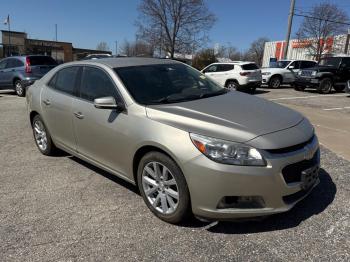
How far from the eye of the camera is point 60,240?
3.23 m

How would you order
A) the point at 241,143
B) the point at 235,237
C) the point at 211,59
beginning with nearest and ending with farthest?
the point at 241,143 → the point at 235,237 → the point at 211,59

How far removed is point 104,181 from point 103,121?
3.21 ft

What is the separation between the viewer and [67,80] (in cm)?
495

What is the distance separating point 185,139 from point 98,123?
1.38 metres

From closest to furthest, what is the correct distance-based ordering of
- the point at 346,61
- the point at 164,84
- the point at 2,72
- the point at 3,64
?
1. the point at 164,84
2. the point at 2,72
3. the point at 3,64
4. the point at 346,61

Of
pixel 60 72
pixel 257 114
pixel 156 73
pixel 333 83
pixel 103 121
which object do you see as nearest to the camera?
pixel 257 114

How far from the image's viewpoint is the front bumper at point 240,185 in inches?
116

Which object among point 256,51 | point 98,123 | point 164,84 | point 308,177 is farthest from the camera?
point 256,51

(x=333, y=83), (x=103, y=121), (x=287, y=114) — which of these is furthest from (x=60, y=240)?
(x=333, y=83)

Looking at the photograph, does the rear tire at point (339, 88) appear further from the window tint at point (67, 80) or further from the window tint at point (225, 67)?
the window tint at point (67, 80)

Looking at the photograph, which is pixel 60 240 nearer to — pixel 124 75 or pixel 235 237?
pixel 235 237

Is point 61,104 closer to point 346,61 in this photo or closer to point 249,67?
point 249,67

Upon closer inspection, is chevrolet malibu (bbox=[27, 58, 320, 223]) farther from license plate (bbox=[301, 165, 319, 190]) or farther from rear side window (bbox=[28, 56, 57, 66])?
rear side window (bbox=[28, 56, 57, 66])

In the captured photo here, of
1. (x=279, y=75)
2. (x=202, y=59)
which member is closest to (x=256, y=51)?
(x=202, y=59)
